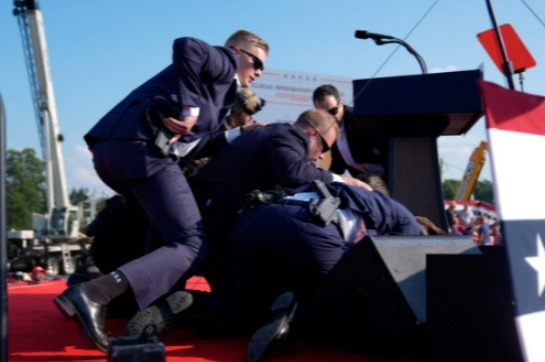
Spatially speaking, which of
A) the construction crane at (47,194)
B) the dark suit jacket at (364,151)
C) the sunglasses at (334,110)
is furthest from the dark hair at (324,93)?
the construction crane at (47,194)

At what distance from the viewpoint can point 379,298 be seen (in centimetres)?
247

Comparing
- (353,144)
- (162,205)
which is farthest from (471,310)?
(353,144)

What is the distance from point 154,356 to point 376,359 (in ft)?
2.71

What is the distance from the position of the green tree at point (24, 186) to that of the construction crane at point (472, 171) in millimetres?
37243

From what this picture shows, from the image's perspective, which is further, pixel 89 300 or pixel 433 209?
pixel 433 209

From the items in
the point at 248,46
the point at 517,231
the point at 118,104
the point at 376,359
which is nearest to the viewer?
the point at 517,231

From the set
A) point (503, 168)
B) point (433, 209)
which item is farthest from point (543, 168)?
point (433, 209)

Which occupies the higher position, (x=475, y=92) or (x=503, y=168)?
(x=475, y=92)

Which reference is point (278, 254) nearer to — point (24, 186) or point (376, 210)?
point (376, 210)

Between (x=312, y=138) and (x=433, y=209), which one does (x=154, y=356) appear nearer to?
(x=312, y=138)

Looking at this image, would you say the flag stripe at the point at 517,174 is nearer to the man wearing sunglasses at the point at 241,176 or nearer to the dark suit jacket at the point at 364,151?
the man wearing sunglasses at the point at 241,176

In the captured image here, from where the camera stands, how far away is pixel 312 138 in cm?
356

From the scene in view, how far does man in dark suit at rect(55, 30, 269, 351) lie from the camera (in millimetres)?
2754

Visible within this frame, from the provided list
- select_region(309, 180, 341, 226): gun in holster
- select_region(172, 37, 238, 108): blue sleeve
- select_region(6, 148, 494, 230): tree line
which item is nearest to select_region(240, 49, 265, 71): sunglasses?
select_region(172, 37, 238, 108): blue sleeve
